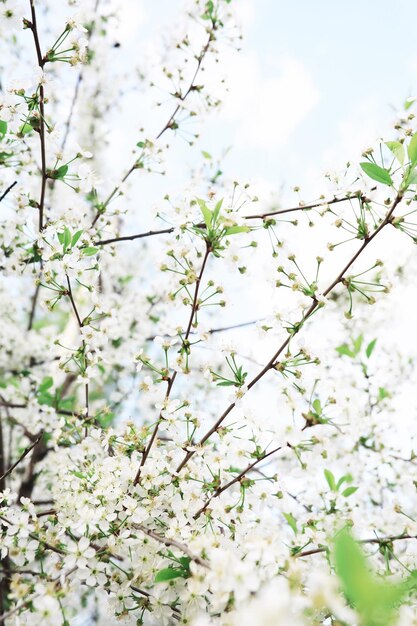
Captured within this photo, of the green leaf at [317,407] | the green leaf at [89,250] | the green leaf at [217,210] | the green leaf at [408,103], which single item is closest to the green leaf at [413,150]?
the green leaf at [408,103]

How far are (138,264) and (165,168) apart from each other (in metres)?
3.76

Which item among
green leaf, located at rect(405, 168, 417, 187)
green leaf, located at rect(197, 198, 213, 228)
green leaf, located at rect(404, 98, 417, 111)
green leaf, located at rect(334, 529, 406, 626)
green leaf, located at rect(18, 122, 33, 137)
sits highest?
green leaf, located at rect(18, 122, 33, 137)

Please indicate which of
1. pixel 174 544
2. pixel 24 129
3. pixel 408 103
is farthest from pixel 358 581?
pixel 24 129

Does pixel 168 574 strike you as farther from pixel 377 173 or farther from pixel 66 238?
pixel 377 173

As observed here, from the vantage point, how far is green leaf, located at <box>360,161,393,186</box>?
2.01 metres

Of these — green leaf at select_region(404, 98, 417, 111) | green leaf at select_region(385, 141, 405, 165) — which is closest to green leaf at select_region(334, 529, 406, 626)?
green leaf at select_region(385, 141, 405, 165)

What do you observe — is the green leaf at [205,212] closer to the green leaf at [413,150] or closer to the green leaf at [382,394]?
the green leaf at [413,150]

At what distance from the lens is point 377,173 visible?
6.63ft

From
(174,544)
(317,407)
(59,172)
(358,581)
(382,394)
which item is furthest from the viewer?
(382,394)

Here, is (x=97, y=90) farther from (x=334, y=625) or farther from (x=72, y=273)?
(x=334, y=625)

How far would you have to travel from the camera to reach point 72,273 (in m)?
2.28

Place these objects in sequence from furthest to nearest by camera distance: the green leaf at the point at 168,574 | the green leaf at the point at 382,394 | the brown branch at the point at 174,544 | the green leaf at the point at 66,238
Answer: the green leaf at the point at 382,394 < the green leaf at the point at 66,238 < the green leaf at the point at 168,574 < the brown branch at the point at 174,544

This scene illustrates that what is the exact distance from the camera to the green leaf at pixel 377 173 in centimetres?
201

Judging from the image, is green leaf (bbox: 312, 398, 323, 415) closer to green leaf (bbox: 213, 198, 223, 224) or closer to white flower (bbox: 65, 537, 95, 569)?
green leaf (bbox: 213, 198, 223, 224)
